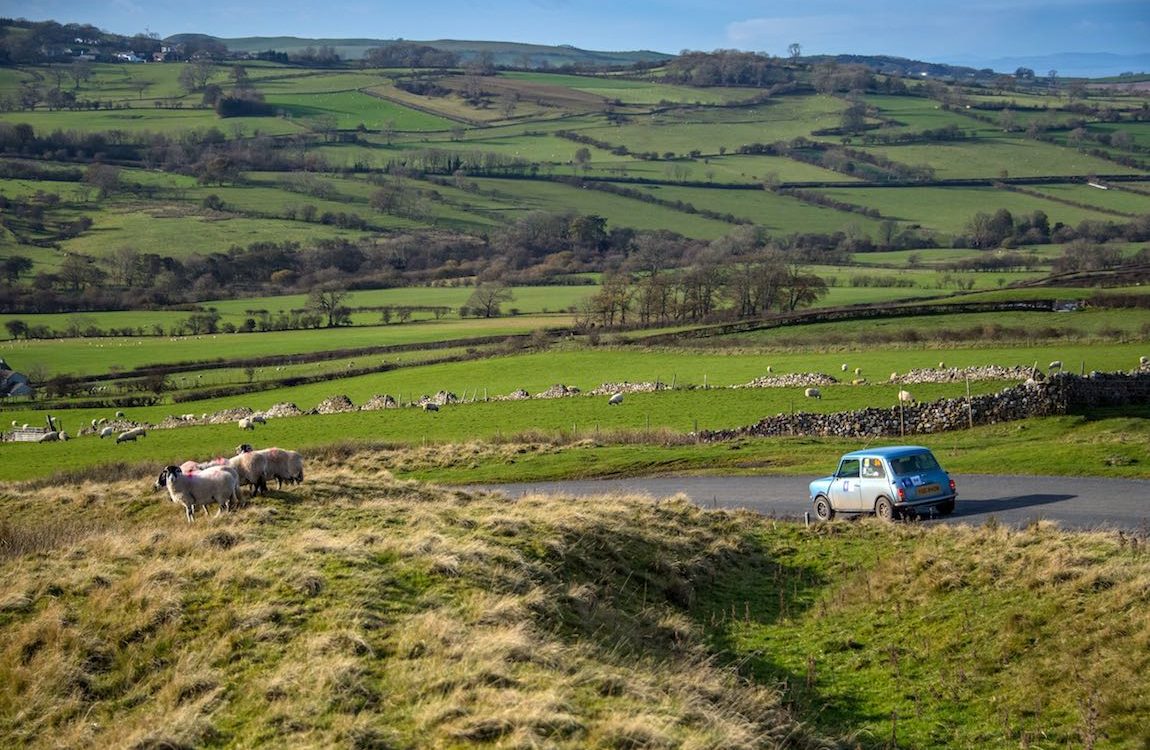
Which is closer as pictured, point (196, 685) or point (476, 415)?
point (196, 685)

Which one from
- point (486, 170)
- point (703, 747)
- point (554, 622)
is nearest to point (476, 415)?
point (554, 622)

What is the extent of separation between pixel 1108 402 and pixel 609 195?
444ft

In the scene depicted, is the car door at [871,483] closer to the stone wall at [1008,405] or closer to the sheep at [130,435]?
the stone wall at [1008,405]

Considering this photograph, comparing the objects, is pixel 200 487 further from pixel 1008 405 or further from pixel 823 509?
pixel 1008 405

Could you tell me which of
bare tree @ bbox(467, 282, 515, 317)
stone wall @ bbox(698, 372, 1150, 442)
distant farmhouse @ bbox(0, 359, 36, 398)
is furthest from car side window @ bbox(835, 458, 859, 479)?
bare tree @ bbox(467, 282, 515, 317)

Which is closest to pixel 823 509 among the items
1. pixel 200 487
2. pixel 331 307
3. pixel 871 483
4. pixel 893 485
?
pixel 871 483

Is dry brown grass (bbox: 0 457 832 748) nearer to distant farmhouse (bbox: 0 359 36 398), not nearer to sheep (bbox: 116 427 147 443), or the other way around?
sheep (bbox: 116 427 147 443)

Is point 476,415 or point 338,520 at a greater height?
point 338,520

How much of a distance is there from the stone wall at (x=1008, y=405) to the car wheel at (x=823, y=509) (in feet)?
49.5

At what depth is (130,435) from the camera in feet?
185

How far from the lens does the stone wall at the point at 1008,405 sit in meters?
41.9

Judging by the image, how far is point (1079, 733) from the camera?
1445 centimetres

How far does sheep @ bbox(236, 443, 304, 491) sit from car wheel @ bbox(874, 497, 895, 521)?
14351 mm

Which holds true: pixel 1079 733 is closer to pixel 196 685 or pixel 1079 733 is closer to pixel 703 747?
pixel 703 747
